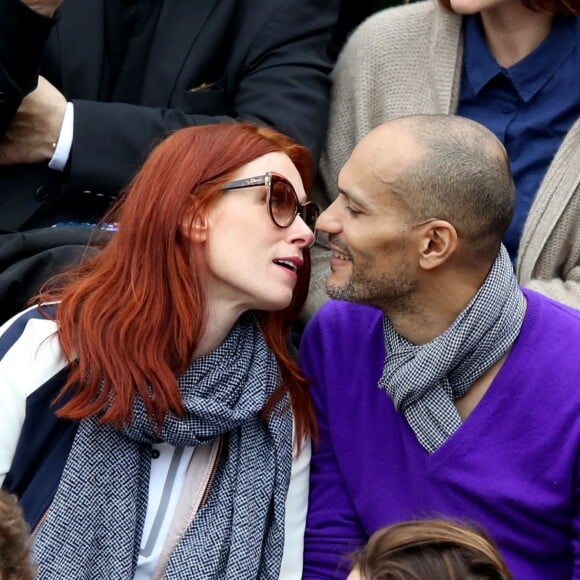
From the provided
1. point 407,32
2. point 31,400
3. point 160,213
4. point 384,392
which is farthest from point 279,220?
point 407,32

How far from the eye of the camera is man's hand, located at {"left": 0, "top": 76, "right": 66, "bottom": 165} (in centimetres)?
319

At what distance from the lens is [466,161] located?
2715 mm

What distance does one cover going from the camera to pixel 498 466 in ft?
8.83

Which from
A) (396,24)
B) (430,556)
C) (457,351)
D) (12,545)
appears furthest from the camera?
(396,24)

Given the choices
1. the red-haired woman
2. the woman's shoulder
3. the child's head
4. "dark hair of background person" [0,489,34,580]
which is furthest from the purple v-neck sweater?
"dark hair of background person" [0,489,34,580]

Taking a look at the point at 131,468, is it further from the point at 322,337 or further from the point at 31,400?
the point at 322,337

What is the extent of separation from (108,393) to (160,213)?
37 cm

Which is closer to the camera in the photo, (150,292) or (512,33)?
(150,292)

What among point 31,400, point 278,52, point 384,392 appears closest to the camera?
point 31,400

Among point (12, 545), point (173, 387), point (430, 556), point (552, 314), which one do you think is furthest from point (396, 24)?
point (12, 545)

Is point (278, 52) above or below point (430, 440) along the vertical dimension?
above

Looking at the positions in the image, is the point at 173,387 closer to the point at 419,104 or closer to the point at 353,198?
the point at 353,198

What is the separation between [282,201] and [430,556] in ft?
3.24

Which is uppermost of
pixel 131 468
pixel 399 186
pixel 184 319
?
pixel 399 186
